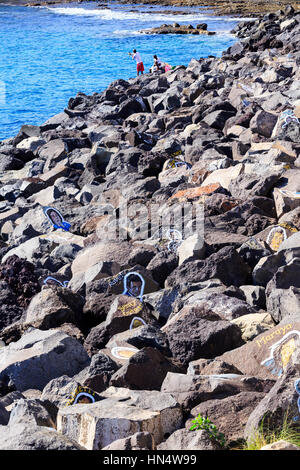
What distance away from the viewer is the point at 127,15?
1650 inches

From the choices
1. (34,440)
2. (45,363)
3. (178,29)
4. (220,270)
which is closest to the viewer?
(34,440)

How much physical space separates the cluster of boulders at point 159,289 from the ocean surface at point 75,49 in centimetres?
883

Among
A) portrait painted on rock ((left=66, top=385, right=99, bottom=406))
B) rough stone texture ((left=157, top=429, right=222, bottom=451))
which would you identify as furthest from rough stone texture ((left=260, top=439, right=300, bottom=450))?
portrait painted on rock ((left=66, top=385, right=99, bottom=406))

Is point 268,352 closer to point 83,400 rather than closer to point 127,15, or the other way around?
point 83,400

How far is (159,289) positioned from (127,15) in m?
40.2

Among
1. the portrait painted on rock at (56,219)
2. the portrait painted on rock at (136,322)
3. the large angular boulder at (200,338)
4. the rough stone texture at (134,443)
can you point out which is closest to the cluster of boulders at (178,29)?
the portrait painted on rock at (56,219)

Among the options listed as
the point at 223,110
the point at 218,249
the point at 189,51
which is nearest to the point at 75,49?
the point at 189,51

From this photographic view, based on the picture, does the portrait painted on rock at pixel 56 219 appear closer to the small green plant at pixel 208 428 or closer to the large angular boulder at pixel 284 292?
the large angular boulder at pixel 284 292

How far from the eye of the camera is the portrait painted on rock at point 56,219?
24.2 feet

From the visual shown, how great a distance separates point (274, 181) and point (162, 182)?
6.62ft

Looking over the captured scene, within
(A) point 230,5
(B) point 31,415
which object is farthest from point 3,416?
(A) point 230,5

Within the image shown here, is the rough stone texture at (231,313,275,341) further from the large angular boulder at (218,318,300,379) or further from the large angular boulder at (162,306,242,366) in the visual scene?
the large angular boulder at (218,318,300,379)

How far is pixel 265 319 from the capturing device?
4.04m

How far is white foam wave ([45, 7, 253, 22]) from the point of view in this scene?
37.7 metres
